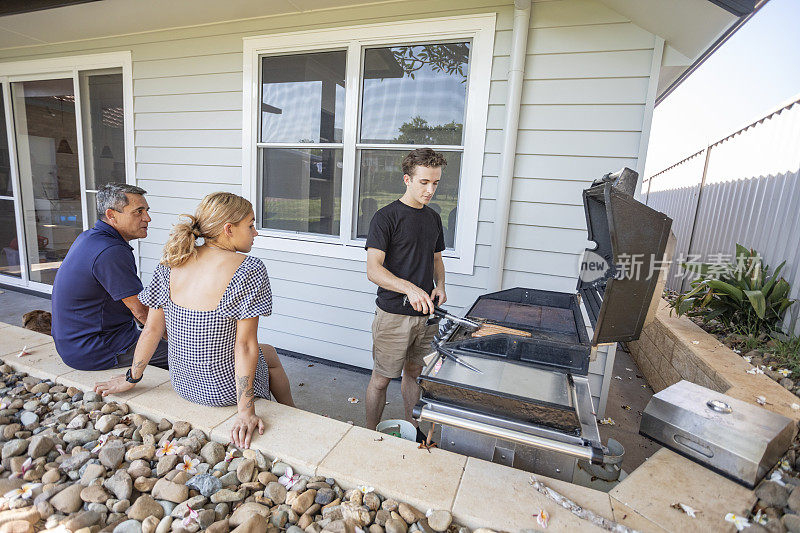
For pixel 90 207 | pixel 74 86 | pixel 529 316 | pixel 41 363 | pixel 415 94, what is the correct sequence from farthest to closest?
pixel 90 207 → pixel 74 86 → pixel 415 94 → pixel 41 363 → pixel 529 316

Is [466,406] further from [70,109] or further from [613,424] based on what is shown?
[70,109]

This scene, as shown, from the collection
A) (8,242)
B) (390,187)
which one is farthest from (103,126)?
(390,187)

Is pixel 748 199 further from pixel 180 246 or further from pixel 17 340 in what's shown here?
pixel 17 340

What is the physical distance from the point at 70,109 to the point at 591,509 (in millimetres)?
6099

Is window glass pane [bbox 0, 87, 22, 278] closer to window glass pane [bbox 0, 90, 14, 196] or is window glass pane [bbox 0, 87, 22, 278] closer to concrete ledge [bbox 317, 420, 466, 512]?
window glass pane [bbox 0, 90, 14, 196]

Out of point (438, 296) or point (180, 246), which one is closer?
point (180, 246)

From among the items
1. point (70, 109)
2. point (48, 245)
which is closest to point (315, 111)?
point (70, 109)

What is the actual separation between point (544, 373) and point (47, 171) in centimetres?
623

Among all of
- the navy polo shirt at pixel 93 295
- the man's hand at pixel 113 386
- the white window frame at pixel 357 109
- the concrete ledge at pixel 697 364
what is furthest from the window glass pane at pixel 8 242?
the concrete ledge at pixel 697 364

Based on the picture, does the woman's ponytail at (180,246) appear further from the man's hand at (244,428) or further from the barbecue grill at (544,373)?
the barbecue grill at (544,373)

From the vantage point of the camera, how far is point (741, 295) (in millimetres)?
2723

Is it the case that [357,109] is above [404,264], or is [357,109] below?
above

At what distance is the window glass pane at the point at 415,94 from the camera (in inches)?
117

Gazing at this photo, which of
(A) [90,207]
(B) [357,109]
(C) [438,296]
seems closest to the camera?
(C) [438,296]
